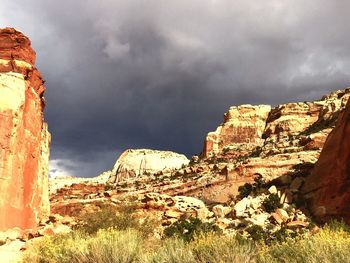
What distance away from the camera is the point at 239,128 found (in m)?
112

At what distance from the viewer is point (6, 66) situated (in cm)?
2939

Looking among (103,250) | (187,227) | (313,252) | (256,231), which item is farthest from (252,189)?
(313,252)

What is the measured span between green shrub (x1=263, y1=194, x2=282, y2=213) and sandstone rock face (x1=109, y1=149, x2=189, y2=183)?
86668 millimetres

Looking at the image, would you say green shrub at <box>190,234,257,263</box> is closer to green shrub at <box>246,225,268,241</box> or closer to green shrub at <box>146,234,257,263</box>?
green shrub at <box>146,234,257,263</box>

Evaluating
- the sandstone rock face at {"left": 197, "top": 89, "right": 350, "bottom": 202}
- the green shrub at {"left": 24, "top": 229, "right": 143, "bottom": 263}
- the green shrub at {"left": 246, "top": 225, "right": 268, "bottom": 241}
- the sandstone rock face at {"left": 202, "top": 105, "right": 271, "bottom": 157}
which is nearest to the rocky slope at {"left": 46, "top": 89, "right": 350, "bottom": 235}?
the sandstone rock face at {"left": 202, "top": 105, "right": 271, "bottom": 157}

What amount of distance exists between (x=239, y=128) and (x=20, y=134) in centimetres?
8748

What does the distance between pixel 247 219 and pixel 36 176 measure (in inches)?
581

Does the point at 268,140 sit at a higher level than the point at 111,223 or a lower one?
higher

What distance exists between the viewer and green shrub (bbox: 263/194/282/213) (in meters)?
30.9

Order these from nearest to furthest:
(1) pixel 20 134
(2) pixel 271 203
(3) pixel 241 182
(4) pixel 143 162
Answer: (1) pixel 20 134
(2) pixel 271 203
(3) pixel 241 182
(4) pixel 143 162

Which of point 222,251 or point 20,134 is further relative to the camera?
point 20,134

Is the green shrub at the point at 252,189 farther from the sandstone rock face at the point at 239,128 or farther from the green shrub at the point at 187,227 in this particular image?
the sandstone rock face at the point at 239,128

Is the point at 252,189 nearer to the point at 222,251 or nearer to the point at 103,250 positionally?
the point at 103,250

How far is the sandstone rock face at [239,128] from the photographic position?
350 feet
